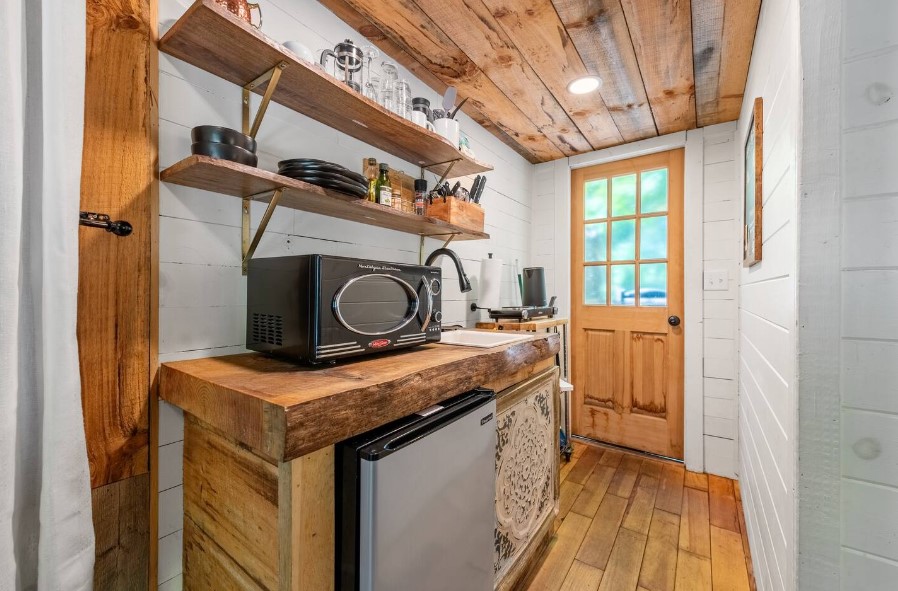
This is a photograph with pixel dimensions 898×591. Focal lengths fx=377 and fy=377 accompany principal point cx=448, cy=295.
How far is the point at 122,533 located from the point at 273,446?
66cm

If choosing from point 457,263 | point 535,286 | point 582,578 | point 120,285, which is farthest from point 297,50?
point 582,578

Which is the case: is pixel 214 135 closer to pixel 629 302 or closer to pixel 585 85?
pixel 585 85

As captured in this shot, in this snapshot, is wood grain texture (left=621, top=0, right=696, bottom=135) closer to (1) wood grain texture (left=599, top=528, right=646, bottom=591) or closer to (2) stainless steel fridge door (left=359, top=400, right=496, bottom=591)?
(2) stainless steel fridge door (left=359, top=400, right=496, bottom=591)

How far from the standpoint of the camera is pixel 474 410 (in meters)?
1.05

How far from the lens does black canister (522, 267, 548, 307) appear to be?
2.47 metres

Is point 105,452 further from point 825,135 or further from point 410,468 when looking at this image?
point 825,135

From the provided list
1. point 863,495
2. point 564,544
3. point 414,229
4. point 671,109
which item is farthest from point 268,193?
point 671,109

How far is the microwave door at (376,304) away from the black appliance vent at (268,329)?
17 centimetres

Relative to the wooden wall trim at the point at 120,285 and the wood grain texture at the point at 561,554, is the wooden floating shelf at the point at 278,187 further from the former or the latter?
the wood grain texture at the point at 561,554

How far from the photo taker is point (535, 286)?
248 centimetres

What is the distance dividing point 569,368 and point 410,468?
2.25 meters

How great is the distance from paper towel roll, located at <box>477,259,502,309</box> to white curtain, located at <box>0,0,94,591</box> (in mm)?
1691

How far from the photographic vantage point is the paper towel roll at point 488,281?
215 centimetres

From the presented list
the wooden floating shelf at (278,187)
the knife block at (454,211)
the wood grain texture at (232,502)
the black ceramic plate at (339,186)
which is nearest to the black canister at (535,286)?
the knife block at (454,211)
